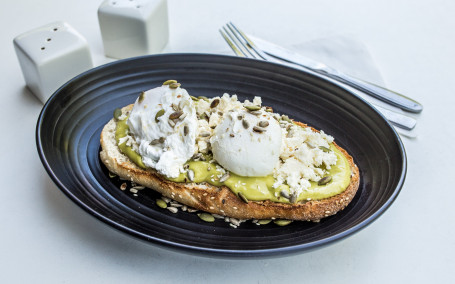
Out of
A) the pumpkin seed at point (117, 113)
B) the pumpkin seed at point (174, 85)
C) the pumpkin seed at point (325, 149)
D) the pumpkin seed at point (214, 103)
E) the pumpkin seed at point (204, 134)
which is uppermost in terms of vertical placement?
the pumpkin seed at point (174, 85)

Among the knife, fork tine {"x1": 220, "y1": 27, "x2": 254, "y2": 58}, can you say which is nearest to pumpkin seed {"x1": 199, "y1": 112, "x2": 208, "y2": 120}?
fork tine {"x1": 220, "y1": 27, "x2": 254, "y2": 58}

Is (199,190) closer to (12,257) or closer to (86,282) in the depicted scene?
(86,282)

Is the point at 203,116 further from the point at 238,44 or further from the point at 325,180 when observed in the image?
the point at 238,44

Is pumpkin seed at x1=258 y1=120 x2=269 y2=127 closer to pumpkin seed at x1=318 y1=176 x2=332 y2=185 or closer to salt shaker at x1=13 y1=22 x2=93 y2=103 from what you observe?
pumpkin seed at x1=318 y1=176 x2=332 y2=185

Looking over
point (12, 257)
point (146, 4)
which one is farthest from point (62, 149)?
point (146, 4)

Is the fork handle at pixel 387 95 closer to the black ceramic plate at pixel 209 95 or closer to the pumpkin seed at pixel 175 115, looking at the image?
the black ceramic plate at pixel 209 95

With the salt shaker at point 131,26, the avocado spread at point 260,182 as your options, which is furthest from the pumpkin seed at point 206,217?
the salt shaker at point 131,26

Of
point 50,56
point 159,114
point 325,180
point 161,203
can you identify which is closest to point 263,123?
point 325,180
